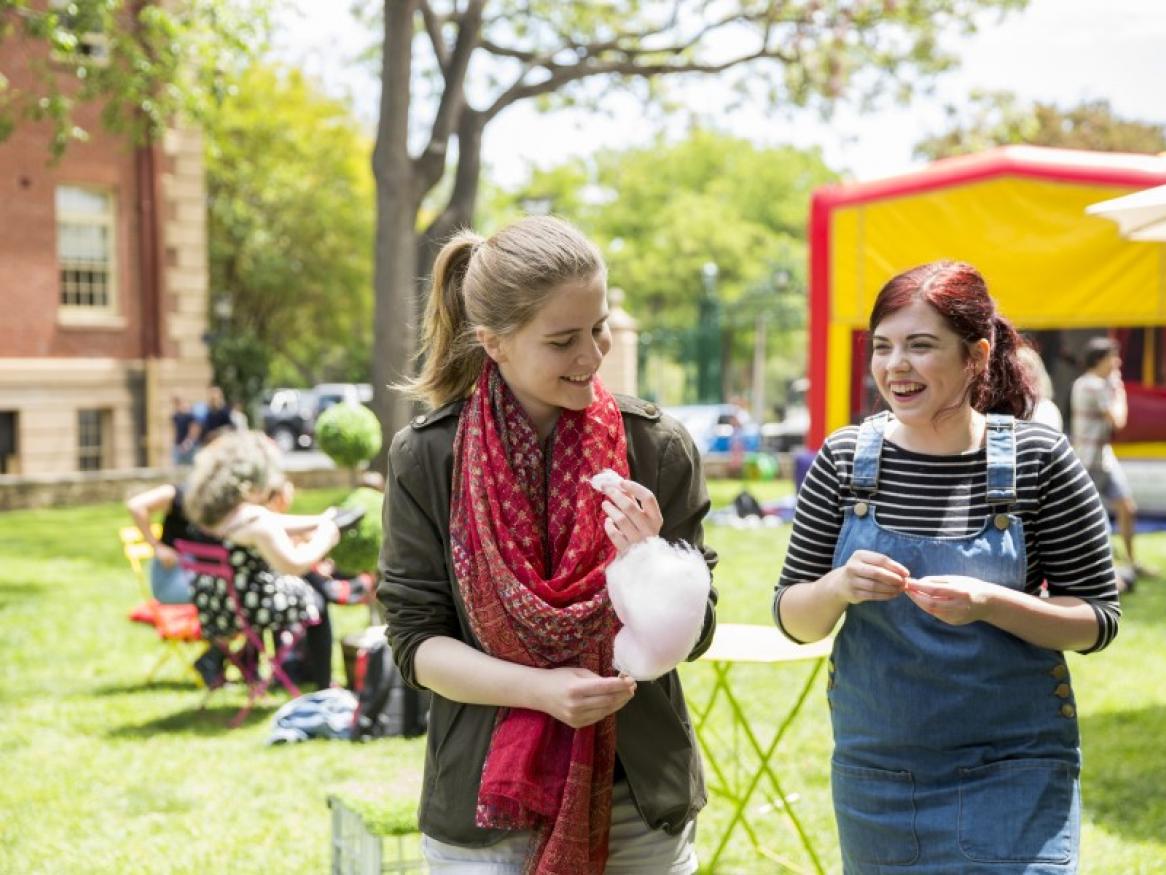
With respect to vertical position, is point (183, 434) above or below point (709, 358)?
below

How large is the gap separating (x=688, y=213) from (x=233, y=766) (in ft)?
131

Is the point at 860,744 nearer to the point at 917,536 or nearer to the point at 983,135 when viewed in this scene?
the point at 917,536

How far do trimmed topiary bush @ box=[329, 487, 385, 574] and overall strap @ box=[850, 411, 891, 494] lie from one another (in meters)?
3.94

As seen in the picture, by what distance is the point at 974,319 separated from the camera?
254cm

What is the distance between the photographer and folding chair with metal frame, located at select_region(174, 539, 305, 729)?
22.5 ft

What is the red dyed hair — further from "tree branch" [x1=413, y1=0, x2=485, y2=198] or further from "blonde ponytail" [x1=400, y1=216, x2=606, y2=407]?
"tree branch" [x1=413, y1=0, x2=485, y2=198]

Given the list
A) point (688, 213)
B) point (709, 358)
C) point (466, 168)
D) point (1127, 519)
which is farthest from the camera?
point (688, 213)

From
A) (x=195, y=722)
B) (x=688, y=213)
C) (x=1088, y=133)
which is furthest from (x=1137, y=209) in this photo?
(x=688, y=213)

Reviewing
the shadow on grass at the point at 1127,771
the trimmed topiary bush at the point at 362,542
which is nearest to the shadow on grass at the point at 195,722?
the trimmed topiary bush at the point at 362,542

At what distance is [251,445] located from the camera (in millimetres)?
6918

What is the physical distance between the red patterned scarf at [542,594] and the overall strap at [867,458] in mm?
569

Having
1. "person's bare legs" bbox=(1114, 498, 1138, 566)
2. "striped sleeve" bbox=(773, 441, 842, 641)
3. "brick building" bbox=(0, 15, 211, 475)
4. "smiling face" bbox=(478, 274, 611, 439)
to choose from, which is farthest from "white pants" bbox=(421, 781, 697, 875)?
"brick building" bbox=(0, 15, 211, 475)

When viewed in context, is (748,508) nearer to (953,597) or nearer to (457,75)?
(457,75)

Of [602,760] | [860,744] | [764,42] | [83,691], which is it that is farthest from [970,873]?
[764,42]
